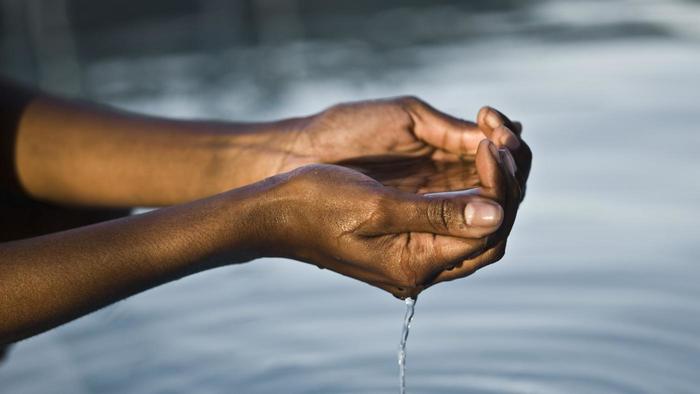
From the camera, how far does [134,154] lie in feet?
6.12

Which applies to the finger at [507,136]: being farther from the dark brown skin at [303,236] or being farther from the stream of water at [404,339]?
the stream of water at [404,339]

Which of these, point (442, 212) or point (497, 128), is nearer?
point (442, 212)

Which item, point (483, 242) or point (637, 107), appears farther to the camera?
point (637, 107)

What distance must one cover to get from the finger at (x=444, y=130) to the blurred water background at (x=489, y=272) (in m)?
0.30

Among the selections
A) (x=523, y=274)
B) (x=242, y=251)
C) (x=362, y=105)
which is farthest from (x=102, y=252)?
(x=523, y=274)

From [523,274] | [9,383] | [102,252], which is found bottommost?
[9,383]

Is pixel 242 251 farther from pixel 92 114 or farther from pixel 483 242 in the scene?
pixel 92 114

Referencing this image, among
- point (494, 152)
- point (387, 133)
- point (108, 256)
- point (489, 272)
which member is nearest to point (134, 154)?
point (387, 133)

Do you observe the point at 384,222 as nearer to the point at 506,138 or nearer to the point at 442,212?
the point at 442,212

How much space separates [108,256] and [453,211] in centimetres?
40

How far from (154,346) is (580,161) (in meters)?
1.29

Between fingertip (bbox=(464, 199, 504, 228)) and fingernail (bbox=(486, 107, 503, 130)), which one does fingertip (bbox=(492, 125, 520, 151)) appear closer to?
fingernail (bbox=(486, 107, 503, 130))

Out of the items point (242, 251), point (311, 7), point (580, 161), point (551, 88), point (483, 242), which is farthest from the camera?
point (311, 7)

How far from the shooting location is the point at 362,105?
1.73 m
